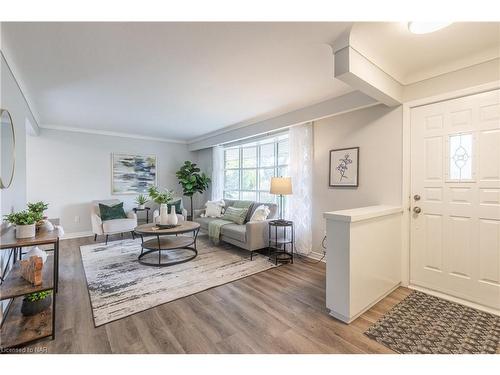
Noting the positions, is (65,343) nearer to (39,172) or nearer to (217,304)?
(217,304)

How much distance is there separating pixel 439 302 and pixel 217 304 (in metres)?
2.21

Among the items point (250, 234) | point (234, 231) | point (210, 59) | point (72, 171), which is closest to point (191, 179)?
point (72, 171)

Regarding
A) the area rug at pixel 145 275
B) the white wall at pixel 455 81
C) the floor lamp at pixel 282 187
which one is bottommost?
the area rug at pixel 145 275

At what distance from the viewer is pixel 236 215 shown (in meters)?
4.21

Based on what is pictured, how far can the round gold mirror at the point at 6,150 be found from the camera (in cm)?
192

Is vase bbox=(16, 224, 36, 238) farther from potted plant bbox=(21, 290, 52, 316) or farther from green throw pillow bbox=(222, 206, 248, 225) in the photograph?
green throw pillow bbox=(222, 206, 248, 225)

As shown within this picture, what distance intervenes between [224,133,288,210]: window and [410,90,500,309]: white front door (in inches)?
85.6

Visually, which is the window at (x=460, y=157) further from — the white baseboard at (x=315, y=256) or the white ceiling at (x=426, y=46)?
the white baseboard at (x=315, y=256)

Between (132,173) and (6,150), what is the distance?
3.61 meters

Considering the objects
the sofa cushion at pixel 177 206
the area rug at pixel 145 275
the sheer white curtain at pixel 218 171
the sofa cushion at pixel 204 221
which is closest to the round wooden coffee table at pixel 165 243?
the area rug at pixel 145 275

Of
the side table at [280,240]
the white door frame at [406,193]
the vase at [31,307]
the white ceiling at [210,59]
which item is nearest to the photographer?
the white ceiling at [210,59]

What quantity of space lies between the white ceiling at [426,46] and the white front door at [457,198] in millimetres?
362

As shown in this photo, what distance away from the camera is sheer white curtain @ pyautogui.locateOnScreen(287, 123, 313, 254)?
3.61 metres

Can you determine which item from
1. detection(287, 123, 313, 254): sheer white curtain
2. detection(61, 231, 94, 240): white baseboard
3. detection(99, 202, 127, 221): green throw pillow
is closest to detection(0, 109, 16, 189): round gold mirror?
detection(99, 202, 127, 221): green throw pillow
